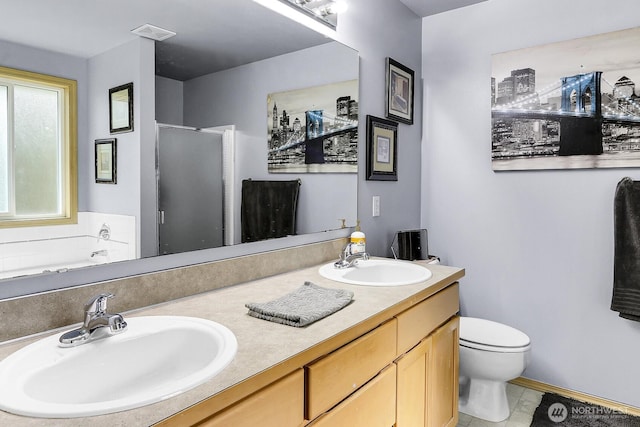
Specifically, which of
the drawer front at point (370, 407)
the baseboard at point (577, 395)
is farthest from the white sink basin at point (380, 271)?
the baseboard at point (577, 395)

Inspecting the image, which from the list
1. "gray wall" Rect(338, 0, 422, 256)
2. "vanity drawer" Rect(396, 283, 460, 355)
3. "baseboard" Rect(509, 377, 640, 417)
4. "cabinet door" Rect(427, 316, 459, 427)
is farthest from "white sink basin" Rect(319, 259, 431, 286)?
"baseboard" Rect(509, 377, 640, 417)

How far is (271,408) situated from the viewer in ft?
2.95

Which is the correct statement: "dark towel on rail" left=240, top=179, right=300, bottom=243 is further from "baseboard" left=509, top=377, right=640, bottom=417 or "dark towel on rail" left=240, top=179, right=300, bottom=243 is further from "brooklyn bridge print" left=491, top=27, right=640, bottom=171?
"baseboard" left=509, top=377, right=640, bottom=417

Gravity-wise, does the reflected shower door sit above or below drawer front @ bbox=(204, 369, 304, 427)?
above

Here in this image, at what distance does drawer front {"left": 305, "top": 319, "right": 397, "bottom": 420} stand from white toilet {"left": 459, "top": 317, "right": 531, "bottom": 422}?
0.91 metres

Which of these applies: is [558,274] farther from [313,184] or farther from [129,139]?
[129,139]

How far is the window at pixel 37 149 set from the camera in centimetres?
99

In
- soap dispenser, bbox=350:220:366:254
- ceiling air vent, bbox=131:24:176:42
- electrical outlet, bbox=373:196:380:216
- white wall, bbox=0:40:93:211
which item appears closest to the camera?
white wall, bbox=0:40:93:211

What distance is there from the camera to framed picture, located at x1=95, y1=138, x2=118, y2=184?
1.17m

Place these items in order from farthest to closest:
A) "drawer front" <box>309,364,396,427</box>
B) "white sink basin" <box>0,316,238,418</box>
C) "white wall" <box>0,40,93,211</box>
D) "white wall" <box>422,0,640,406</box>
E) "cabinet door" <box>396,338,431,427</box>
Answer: "white wall" <box>422,0,640,406</box>, "cabinet door" <box>396,338,431,427</box>, "drawer front" <box>309,364,396,427</box>, "white wall" <box>0,40,93,211</box>, "white sink basin" <box>0,316,238,418</box>

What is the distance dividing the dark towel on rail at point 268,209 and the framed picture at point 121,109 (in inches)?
19.2

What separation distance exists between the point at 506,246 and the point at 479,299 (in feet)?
1.28

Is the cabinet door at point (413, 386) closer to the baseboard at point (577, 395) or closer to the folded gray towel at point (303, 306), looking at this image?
the folded gray towel at point (303, 306)

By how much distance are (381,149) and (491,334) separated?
46.7 inches
